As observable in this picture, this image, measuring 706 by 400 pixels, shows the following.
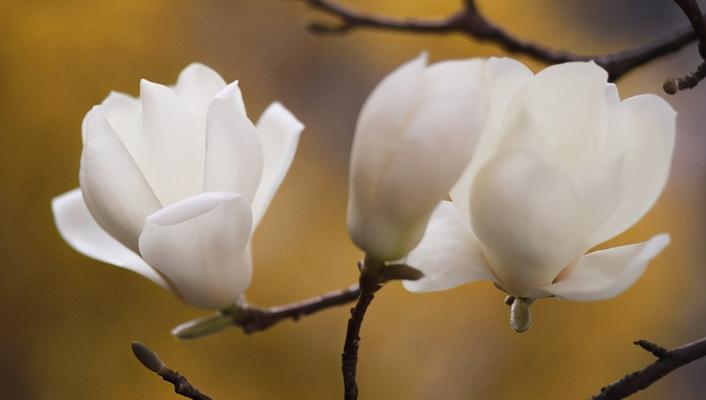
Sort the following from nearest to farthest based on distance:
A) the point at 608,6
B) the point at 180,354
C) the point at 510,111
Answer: the point at 510,111, the point at 180,354, the point at 608,6

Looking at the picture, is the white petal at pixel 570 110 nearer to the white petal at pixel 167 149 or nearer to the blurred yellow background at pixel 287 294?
the white petal at pixel 167 149

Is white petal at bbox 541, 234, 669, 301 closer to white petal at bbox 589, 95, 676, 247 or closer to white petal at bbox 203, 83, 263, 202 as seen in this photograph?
white petal at bbox 589, 95, 676, 247

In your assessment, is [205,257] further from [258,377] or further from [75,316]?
[75,316]

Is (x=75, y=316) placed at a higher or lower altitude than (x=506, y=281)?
lower

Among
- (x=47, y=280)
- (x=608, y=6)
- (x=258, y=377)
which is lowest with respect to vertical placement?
(x=258, y=377)

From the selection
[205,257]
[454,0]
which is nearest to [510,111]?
[205,257]

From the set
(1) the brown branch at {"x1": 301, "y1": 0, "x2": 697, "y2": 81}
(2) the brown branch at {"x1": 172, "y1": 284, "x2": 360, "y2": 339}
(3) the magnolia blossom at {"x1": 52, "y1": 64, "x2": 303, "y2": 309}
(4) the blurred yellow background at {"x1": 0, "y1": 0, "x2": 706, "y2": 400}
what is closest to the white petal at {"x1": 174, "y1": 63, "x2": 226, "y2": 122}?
(3) the magnolia blossom at {"x1": 52, "y1": 64, "x2": 303, "y2": 309}

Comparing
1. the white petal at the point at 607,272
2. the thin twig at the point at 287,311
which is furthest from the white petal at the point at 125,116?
the white petal at the point at 607,272
